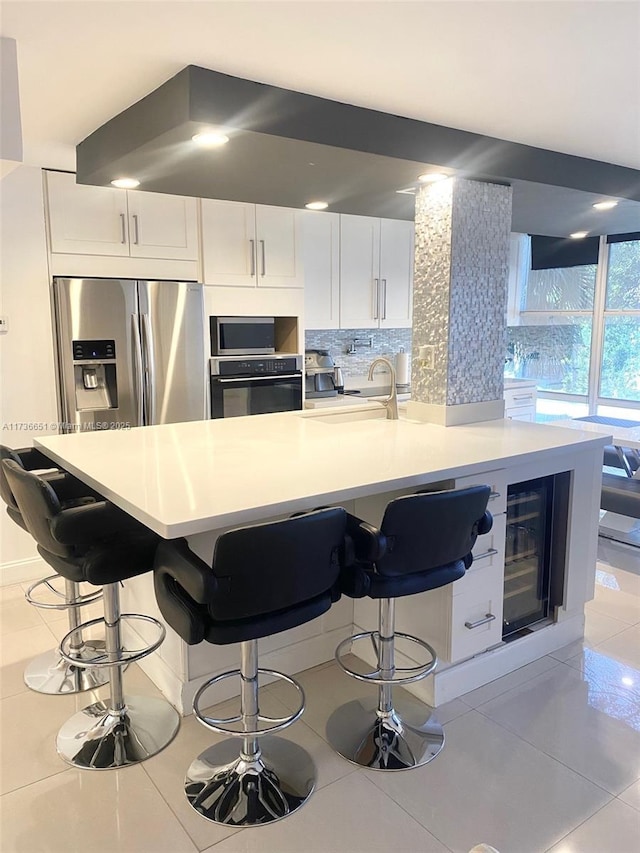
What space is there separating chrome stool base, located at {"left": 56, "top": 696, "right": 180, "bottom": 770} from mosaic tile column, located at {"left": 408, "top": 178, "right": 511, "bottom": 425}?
5.79 feet

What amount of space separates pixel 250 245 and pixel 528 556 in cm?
266

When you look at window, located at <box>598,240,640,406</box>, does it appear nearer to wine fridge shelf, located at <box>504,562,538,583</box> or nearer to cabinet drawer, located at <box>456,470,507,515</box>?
wine fridge shelf, located at <box>504,562,538,583</box>

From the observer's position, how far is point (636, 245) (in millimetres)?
5344

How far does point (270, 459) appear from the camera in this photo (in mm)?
2258

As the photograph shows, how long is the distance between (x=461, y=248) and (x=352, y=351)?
2.84m

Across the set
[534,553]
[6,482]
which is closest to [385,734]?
[534,553]

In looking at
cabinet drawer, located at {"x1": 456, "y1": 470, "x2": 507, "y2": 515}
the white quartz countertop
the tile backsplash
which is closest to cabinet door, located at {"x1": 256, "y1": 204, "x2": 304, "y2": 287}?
the tile backsplash

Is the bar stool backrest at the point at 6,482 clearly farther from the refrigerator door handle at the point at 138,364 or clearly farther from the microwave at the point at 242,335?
the microwave at the point at 242,335

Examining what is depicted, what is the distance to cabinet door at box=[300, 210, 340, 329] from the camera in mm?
4805

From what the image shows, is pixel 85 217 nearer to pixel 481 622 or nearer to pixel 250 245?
pixel 250 245

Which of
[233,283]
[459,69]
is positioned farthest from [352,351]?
[459,69]

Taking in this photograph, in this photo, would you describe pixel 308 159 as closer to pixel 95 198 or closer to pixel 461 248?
pixel 461 248

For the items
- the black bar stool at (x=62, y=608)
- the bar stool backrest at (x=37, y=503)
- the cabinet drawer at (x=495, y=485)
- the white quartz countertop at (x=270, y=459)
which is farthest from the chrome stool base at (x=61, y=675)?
the cabinet drawer at (x=495, y=485)

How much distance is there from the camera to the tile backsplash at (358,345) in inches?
218
